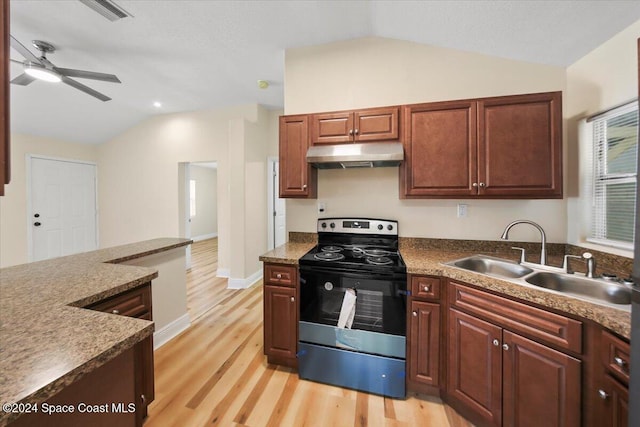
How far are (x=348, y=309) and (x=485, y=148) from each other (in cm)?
160

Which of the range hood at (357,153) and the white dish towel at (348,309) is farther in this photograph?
the range hood at (357,153)

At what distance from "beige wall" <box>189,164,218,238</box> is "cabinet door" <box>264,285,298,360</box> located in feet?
22.0

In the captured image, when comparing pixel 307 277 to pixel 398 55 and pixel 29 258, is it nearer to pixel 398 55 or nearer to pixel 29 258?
pixel 398 55

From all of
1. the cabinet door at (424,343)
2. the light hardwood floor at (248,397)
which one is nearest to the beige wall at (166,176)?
the light hardwood floor at (248,397)

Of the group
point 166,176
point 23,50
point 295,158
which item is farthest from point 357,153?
point 166,176

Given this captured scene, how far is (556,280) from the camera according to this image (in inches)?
60.2

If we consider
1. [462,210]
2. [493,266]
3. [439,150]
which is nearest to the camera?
[493,266]

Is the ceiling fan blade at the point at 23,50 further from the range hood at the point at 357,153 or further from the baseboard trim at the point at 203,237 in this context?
the baseboard trim at the point at 203,237

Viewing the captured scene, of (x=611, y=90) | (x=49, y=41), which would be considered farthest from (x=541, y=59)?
(x=49, y=41)

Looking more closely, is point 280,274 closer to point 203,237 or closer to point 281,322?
point 281,322

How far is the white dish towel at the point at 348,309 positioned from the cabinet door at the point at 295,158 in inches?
37.5

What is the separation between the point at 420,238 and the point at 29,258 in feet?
20.0

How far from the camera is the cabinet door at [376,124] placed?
2084 millimetres

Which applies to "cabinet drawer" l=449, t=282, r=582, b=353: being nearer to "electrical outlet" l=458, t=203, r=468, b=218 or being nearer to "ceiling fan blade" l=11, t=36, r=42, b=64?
"electrical outlet" l=458, t=203, r=468, b=218
